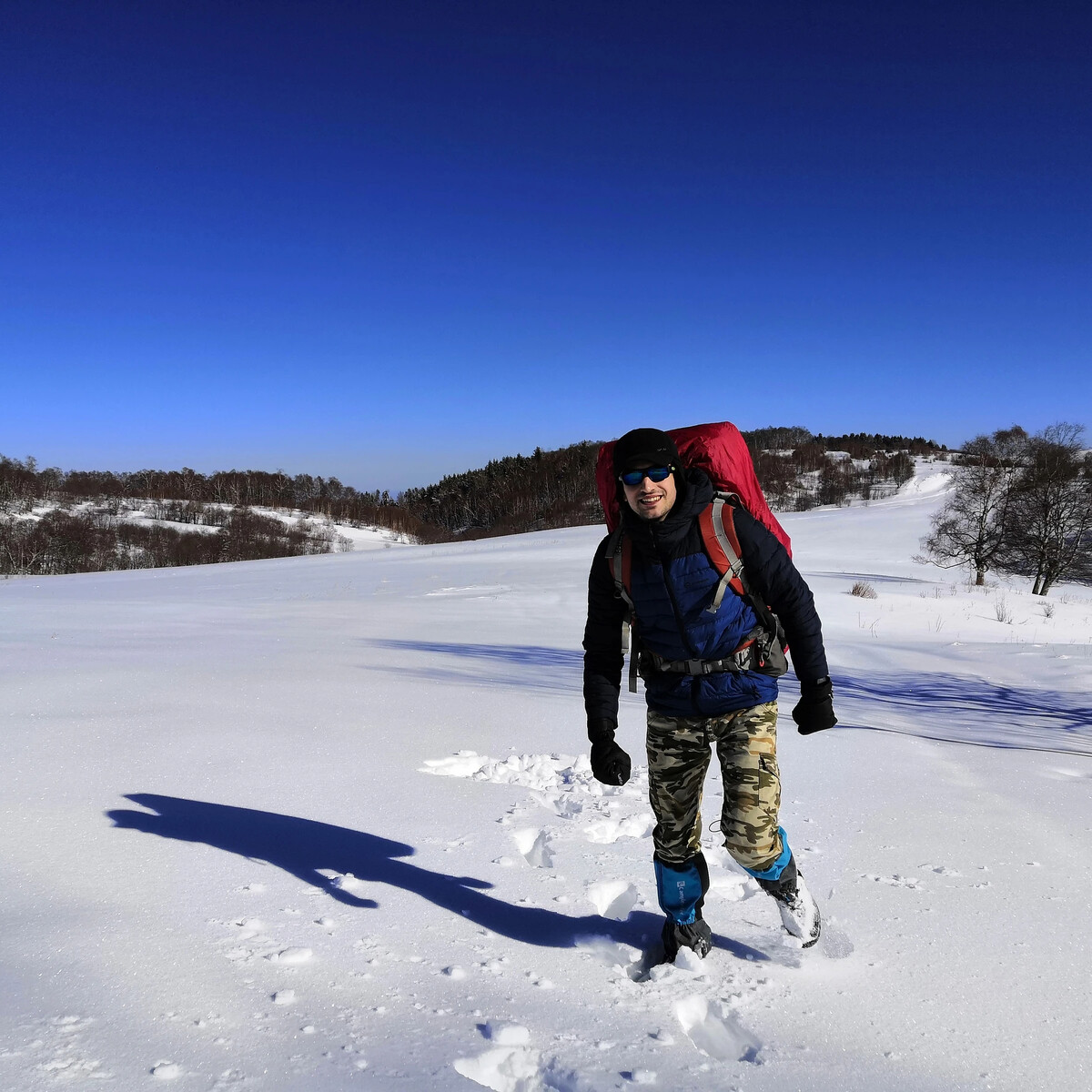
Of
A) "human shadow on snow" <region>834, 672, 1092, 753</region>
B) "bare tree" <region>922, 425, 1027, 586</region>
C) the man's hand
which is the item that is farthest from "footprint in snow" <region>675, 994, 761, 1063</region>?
"bare tree" <region>922, 425, 1027, 586</region>

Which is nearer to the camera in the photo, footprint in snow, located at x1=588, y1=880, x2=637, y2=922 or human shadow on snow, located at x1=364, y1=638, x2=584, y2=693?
footprint in snow, located at x1=588, y1=880, x2=637, y2=922

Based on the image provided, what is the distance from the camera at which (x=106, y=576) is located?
22000mm

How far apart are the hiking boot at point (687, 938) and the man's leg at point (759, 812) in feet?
0.86

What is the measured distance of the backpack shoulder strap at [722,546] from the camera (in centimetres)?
230

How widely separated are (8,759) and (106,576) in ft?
69.8

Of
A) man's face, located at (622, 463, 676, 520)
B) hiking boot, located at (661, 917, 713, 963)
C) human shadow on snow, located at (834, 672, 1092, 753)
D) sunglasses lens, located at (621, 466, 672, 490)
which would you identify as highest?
sunglasses lens, located at (621, 466, 672, 490)

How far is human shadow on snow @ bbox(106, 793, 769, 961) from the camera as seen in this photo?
253cm

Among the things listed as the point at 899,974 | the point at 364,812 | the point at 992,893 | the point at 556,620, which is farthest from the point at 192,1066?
the point at 556,620

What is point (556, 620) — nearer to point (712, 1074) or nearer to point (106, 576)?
point (712, 1074)

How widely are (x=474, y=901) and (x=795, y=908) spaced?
1.16 meters

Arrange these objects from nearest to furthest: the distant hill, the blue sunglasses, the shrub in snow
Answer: the blue sunglasses < the shrub in snow < the distant hill

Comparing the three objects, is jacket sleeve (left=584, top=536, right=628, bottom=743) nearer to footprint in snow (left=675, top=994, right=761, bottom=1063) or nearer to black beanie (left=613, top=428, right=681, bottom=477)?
black beanie (left=613, top=428, right=681, bottom=477)

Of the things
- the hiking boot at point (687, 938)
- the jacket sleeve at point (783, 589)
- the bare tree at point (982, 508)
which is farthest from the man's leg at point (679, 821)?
the bare tree at point (982, 508)

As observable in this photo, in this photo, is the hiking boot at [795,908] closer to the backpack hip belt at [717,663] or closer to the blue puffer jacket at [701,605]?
the blue puffer jacket at [701,605]
